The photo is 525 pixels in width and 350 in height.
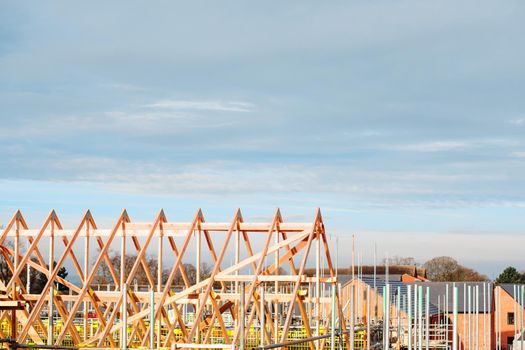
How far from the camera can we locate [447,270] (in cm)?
10106

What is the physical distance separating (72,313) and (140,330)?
655cm

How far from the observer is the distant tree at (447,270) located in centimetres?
9956

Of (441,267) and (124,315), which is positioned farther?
(441,267)

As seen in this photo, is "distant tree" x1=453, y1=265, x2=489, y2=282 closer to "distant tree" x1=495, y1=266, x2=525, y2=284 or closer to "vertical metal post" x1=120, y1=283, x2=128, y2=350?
"distant tree" x1=495, y1=266, x2=525, y2=284

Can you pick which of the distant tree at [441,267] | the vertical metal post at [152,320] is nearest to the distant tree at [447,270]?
the distant tree at [441,267]

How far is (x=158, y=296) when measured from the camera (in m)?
24.7

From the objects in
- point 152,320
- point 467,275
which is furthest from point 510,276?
point 152,320

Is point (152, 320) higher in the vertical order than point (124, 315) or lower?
lower

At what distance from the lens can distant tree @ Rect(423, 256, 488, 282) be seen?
9956cm

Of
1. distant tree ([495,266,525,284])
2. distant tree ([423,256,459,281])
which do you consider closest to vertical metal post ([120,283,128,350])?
distant tree ([495,266,525,284])

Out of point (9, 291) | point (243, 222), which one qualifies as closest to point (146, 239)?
point (243, 222)

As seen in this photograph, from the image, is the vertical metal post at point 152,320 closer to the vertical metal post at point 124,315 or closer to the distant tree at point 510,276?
the vertical metal post at point 124,315

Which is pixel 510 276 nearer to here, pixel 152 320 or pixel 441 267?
pixel 441 267

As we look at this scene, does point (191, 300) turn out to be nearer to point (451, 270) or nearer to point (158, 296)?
point (158, 296)
